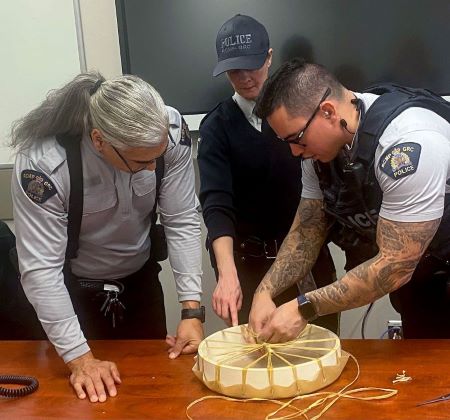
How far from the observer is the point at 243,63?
180cm

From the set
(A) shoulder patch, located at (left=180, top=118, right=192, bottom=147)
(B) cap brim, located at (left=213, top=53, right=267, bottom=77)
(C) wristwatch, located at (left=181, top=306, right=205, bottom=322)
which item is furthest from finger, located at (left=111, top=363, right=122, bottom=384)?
(B) cap brim, located at (left=213, top=53, right=267, bottom=77)

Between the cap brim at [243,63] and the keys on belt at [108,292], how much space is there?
736mm

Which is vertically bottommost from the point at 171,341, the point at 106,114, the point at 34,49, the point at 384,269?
the point at 171,341

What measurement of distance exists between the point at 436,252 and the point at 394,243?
0.26 metres

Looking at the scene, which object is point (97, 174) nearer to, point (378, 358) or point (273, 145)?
point (273, 145)

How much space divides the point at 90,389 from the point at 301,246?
687mm

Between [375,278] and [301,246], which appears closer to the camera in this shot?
[375,278]

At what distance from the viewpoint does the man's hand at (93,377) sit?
1.29m

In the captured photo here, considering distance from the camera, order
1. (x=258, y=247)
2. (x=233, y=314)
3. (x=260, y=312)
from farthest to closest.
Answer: (x=258, y=247) < (x=233, y=314) < (x=260, y=312)

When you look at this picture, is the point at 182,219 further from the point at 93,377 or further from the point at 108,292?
the point at 93,377

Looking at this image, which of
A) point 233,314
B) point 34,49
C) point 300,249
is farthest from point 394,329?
point 34,49

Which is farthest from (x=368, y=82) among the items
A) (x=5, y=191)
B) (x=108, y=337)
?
(x=5, y=191)

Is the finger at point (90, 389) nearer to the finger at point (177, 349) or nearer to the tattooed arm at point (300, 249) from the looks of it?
the finger at point (177, 349)

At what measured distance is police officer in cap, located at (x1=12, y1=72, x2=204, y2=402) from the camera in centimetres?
132
